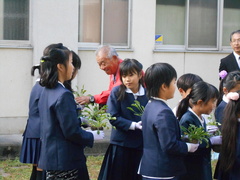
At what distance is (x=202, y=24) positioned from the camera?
392 inches

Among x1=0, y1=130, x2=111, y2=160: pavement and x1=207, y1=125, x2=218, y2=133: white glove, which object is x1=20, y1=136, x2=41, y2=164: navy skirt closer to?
x1=207, y1=125, x2=218, y2=133: white glove

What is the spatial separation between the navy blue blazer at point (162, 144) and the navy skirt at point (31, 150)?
1.31 m

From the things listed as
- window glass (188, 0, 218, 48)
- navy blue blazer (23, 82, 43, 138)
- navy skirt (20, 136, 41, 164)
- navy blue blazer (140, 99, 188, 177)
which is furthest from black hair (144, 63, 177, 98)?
window glass (188, 0, 218, 48)

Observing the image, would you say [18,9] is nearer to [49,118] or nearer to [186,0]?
[186,0]

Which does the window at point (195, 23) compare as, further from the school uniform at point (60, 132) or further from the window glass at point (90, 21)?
the school uniform at point (60, 132)

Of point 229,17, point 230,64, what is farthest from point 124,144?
point 229,17

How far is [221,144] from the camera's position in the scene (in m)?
4.28

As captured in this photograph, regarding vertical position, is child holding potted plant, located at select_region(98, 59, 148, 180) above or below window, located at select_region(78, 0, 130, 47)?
below

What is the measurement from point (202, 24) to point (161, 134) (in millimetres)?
6430

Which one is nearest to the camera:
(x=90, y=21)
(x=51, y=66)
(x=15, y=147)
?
(x=51, y=66)

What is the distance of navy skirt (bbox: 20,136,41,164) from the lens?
493 cm

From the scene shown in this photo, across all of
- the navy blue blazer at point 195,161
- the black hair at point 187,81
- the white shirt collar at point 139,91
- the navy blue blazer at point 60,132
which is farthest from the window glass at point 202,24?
the navy blue blazer at point 60,132

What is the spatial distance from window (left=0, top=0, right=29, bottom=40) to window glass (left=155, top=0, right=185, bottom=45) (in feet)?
8.04

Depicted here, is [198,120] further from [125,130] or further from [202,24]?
[202,24]
